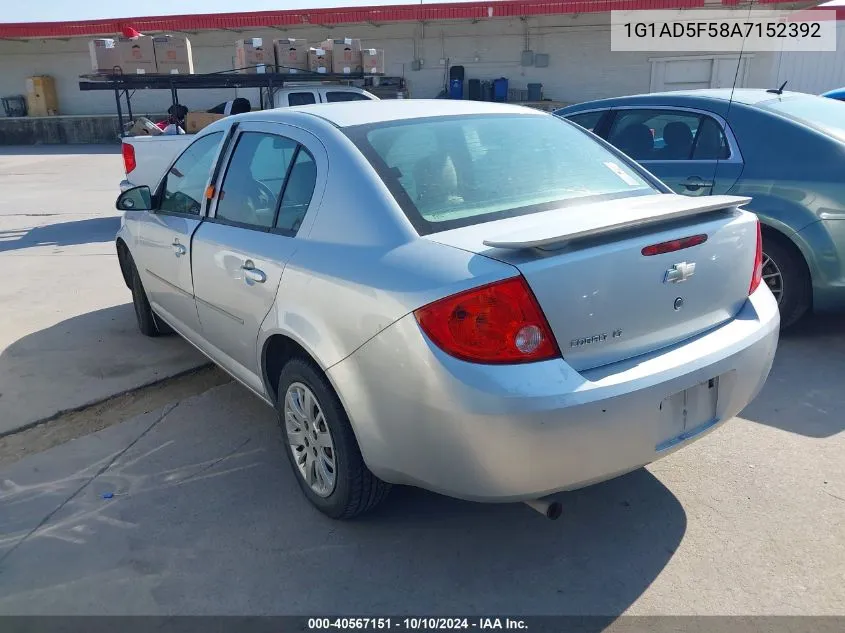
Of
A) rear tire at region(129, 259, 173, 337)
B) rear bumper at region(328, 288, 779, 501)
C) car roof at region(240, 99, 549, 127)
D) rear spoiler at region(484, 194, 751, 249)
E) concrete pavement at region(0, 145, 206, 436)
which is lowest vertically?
concrete pavement at region(0, 145, 206, 436)

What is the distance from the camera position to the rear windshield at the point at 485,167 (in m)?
2.63

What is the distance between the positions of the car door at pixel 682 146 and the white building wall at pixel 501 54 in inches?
701

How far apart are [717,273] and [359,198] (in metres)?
1.39

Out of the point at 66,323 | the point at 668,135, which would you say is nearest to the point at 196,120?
the point at 66,323

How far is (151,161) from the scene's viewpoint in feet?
27.3

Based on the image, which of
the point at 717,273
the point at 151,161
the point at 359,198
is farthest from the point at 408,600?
the point at 151,161

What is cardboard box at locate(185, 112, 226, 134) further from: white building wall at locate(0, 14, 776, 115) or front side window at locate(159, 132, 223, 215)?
white building wall at locate(0, 14, 776, 115)

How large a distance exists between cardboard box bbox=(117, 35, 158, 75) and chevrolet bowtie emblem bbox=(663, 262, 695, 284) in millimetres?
10426

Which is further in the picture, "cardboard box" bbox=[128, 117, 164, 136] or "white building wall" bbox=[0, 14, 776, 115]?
"white building wall" bbox=[0, 14, 776, 115]

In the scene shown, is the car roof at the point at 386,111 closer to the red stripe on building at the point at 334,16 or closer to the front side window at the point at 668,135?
the front side window at the point at 668,135

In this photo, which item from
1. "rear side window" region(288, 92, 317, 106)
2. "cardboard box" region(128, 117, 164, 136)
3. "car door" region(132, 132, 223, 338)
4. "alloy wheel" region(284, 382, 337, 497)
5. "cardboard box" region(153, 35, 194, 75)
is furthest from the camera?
"rear side window" region(288, 92, 317, 106)

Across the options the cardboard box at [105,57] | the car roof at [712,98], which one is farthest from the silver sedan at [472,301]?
the cardboard box at [105,57]

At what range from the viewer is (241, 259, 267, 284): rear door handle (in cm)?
293

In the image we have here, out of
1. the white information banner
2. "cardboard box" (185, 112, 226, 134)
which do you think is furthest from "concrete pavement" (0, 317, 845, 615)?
the white information banner
